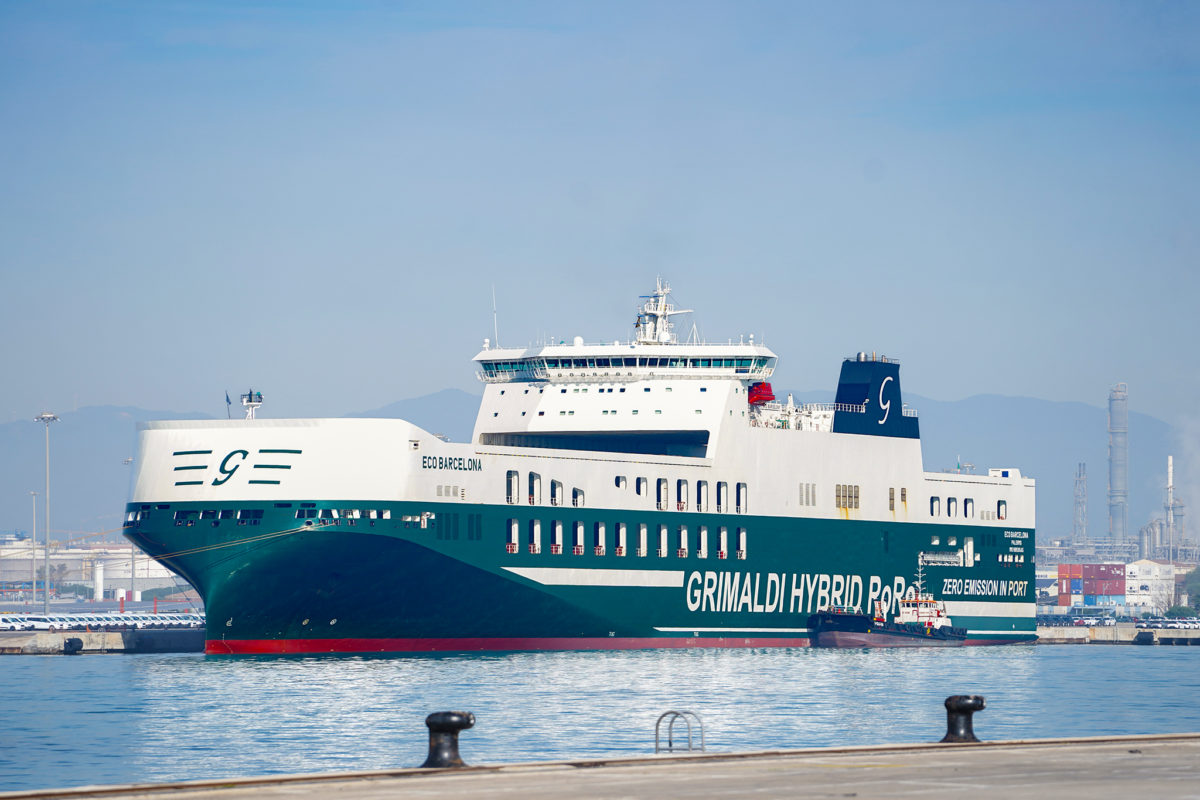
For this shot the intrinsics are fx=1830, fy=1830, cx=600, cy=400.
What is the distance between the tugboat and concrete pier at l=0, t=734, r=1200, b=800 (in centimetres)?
5237

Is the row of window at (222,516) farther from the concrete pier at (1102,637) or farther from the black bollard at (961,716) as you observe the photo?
the concrete pier at (1102,637)

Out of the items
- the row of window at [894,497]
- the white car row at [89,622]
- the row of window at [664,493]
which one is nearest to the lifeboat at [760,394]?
the row of window at [664,493]

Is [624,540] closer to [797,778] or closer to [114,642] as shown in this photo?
[114,642]

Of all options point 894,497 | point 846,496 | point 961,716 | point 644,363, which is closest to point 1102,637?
point 894,497

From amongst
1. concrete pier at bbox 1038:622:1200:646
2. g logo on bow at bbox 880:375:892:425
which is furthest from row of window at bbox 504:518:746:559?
A: concrete pier at bbox 1038:622:1200:646

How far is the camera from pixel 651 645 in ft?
245

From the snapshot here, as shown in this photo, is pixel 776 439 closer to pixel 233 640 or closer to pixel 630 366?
pixel 630 366

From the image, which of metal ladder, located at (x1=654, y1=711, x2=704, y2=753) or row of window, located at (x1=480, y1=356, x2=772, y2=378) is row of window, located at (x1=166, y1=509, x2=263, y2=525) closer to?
row of window, located at (x1=480, y1=356, x2=772, y2=378)

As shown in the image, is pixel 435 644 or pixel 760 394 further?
pixel 760 394

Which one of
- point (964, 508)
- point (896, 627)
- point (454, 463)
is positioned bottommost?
point (896, 627)

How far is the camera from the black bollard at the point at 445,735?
2603 centimetres

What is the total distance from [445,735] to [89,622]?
108 m

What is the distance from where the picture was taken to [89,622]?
129 meters

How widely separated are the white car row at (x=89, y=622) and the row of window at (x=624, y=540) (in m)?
49.0
